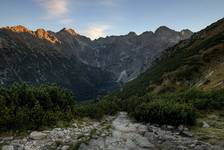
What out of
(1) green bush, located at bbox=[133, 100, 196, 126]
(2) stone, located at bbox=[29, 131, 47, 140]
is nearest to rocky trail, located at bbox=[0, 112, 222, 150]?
(2) stone, located at bbox=[29, 131, 47, 140]

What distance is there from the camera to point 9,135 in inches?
851

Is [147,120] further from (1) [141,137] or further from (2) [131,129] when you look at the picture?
(1) [141,137]

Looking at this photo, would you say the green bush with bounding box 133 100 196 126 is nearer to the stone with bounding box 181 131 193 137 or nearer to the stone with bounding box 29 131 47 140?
the stone with bounding box 181 131 193 137

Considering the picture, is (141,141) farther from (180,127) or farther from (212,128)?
(212,128)

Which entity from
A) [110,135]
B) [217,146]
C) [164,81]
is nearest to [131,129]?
[110,135]

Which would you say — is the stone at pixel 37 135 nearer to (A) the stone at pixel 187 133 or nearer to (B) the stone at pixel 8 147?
(B) the stone at pixel 8 147

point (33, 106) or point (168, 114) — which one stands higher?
point (33, 106)

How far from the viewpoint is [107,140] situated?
21938 mm

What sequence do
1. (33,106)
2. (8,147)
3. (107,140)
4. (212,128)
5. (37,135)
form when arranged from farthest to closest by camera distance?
1. (33,106)
2. (212,128)
3. (107,140)
4. (37,135)
5. (8,147)

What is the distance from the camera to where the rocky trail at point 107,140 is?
19.8m

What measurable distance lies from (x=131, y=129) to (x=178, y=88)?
180 ft

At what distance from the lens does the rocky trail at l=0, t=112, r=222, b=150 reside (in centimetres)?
1975

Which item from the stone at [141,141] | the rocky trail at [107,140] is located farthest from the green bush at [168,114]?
the stone at [141,141]

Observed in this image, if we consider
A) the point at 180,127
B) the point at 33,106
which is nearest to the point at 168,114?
the point at 180,127
